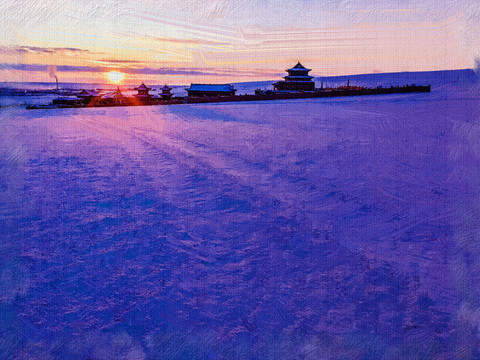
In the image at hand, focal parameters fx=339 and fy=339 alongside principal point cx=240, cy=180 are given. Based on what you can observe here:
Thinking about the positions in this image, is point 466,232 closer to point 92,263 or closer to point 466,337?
point 466,337

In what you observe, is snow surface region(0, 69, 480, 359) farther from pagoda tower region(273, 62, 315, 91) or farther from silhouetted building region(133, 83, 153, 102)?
silhouetted building region(133, 83, 153, 102)

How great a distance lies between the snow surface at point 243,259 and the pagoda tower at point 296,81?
32828 mm

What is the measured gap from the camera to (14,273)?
10.1 ft

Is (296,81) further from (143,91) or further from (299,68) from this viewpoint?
(143,91)

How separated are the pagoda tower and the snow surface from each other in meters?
32.8

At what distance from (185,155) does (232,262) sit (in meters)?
4.74

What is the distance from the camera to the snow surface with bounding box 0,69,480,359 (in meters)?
2.33

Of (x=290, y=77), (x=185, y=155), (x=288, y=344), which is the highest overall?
(x=290, y=77)

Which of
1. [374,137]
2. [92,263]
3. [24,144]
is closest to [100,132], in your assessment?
[24,144]

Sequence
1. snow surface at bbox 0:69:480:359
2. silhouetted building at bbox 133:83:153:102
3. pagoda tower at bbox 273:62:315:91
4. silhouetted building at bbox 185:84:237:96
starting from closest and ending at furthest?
snow surface at bbox 0:69:480:359 < pagoda tower at bbox 273:62:315:91 < silhouetted building at bbox 185:84:237:96 < silhouetted building at bbox 133:83:153:102

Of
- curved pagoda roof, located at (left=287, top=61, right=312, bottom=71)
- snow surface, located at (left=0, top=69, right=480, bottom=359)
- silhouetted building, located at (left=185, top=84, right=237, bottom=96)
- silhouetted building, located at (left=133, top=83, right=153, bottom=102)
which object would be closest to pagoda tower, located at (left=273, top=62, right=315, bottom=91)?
curved pagoda roof, located at (left=287, top=61, right=312, bottom=71)

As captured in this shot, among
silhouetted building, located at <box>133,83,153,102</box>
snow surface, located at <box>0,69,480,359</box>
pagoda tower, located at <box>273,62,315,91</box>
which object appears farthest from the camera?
silhouetted building, located at <box>133,83,153,102</box>

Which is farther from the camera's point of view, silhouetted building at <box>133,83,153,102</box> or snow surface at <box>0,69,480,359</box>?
silhouetted building at <box>133,83,153,102</box>

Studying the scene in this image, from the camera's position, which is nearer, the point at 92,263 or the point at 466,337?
the point at 466,337
